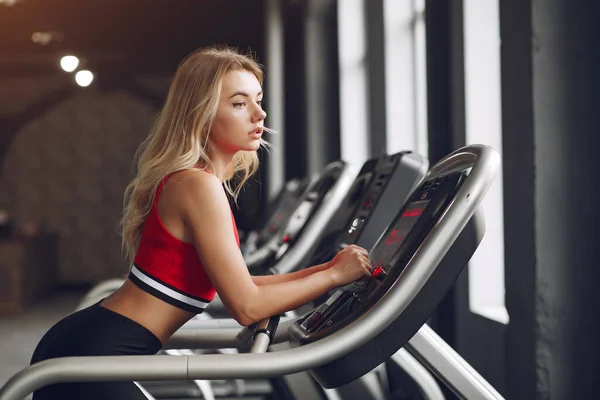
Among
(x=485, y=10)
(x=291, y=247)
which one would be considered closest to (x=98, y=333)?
(x=291, y=247)

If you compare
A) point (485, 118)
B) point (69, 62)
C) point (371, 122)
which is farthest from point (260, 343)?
point (69, 62)

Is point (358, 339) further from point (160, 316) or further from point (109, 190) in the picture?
point (109, 190)

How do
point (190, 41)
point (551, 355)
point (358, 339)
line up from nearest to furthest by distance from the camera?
1. point (358, 339)
2. point (551, 355)
3. point (190, 41)

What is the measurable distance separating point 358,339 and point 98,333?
456 mm

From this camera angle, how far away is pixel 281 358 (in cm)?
119

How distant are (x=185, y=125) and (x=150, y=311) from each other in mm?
332

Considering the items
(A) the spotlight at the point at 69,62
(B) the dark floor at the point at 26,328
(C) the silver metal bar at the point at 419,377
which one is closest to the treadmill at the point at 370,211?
(C) the silver metal bar at the point at 419,377

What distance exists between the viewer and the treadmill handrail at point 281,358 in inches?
46.1

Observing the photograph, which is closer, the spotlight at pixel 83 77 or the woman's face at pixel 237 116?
the woman's face at pixel 237 116

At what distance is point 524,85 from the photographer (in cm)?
227

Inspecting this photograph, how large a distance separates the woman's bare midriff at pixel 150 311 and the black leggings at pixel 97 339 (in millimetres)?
11

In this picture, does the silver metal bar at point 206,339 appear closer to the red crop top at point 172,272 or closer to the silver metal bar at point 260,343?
the red crop top at point 172,272

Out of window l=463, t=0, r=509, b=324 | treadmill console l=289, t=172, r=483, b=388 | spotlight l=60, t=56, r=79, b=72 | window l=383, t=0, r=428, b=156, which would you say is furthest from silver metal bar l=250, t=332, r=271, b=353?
spotlight l=60, t=56, r=79, b=72

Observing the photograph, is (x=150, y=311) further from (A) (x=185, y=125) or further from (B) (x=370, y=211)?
(B) (x=370, y=211)
